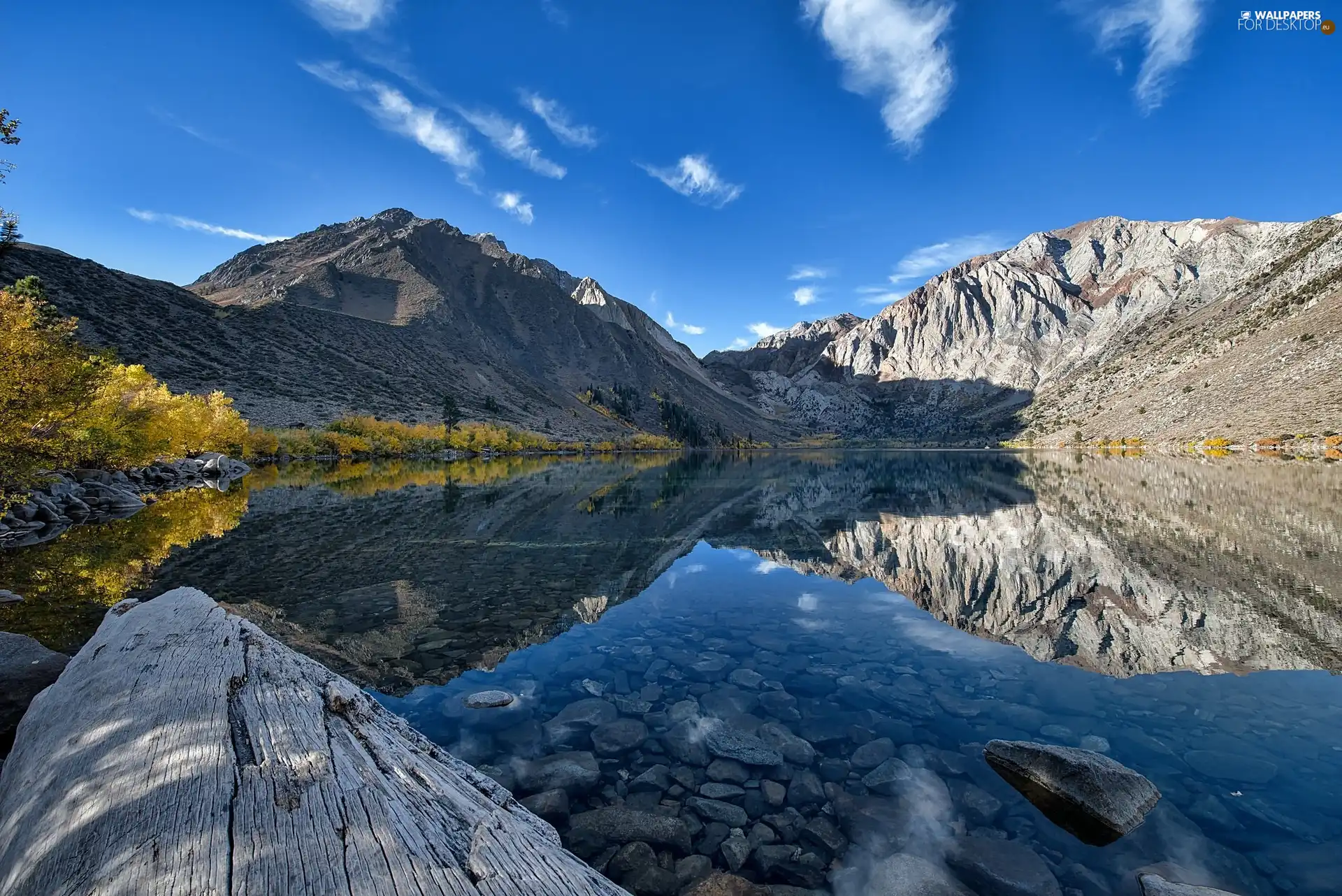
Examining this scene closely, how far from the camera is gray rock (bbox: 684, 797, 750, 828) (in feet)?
19.0

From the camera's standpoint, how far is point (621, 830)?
5.60m

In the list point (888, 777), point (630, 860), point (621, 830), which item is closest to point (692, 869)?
point (630, 860)

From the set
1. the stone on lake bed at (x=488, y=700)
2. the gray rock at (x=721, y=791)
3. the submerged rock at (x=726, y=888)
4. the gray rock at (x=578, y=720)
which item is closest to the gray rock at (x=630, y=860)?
the submerged rock at (x=726, y=888)

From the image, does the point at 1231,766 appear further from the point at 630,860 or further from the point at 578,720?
the point at 578,720

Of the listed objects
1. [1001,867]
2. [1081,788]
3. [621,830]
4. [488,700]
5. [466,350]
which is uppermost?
[466,350]

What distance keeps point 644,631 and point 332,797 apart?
9.02 m

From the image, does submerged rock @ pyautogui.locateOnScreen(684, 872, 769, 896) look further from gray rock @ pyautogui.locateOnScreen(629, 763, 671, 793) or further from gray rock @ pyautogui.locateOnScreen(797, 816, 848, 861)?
gray rock @ pyautogui.locateOnScreen(629, 763, 671, 793)

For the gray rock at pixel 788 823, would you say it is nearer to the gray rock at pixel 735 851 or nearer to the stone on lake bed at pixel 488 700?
the gray rock at pixel 735 851

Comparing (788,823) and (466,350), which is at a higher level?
(466,350)

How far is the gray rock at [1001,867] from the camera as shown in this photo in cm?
480

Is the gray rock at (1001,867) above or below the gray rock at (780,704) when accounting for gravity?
above

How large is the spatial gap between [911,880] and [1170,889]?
202 centimetres

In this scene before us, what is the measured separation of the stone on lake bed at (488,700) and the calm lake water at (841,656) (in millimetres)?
148

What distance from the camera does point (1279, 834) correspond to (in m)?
5.46
